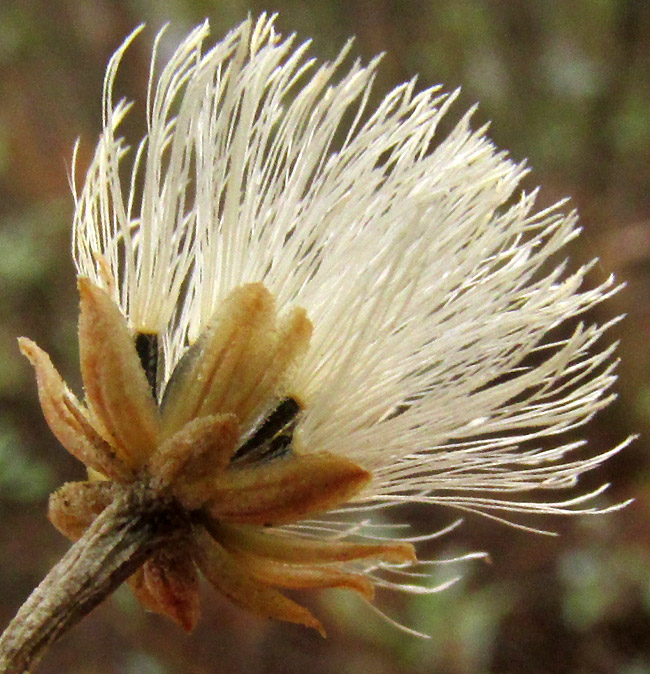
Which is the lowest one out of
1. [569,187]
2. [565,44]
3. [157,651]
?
[157,651]

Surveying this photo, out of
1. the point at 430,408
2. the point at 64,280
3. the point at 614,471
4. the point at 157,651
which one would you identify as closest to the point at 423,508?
the point at 614,471

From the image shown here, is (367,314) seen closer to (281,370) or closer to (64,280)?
(281,370)

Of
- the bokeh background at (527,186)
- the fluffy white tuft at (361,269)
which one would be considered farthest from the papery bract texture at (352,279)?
the bokeh background at (527,186)

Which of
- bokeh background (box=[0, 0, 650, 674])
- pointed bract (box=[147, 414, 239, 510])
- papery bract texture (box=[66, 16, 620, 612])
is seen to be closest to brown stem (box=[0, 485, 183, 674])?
pointed bract (box=[147, 414, 239, 510])

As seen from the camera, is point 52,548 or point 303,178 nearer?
point 303,178

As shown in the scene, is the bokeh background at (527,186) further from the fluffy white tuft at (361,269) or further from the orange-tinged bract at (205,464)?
the orange-tinged bract at (205,464)

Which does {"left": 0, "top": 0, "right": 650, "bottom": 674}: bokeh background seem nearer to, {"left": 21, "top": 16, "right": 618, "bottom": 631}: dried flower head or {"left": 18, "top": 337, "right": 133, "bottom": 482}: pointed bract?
{"left": 21, "top": 16, "right": 618, "bottom": 631}: dried flower head

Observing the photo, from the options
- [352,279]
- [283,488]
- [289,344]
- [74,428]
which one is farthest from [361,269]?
[74,428]
